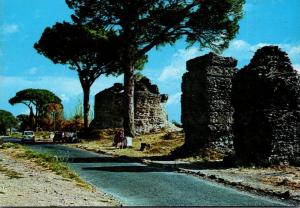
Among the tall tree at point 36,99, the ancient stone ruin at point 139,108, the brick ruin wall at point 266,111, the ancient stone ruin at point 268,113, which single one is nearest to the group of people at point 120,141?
the brick ruin wall at point 266,111

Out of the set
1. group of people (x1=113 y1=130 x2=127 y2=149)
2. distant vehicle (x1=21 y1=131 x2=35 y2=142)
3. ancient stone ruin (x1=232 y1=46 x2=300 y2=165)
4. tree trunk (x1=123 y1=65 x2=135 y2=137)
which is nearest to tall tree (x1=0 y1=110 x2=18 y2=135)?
distant vehicle (x1=21 y1=131 x2=35 y2=142)

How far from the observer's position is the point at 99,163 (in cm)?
1969

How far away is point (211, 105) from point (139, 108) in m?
20.8

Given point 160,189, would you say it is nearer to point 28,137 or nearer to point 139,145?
point 139,145

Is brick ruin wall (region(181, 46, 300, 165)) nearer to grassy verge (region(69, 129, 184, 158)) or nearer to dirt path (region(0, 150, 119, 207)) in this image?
grassy verge (region(69, 129, 184, 158))

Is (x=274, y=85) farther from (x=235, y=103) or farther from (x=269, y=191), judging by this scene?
(x=269, y=191)

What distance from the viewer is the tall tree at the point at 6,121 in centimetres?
10344

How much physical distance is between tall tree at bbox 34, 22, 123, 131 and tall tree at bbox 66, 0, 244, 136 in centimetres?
343

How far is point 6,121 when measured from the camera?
107 meters

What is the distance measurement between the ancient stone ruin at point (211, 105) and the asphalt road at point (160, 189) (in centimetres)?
530

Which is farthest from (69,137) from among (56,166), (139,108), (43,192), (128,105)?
(43,192)

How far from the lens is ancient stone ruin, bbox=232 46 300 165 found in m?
17.9

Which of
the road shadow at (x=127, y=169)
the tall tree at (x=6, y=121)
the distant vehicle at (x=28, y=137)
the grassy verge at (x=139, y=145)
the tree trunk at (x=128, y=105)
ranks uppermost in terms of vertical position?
the tall tree at (x=6, y=121)

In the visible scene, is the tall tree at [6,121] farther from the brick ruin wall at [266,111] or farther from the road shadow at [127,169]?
the road shadow at [127,169]
